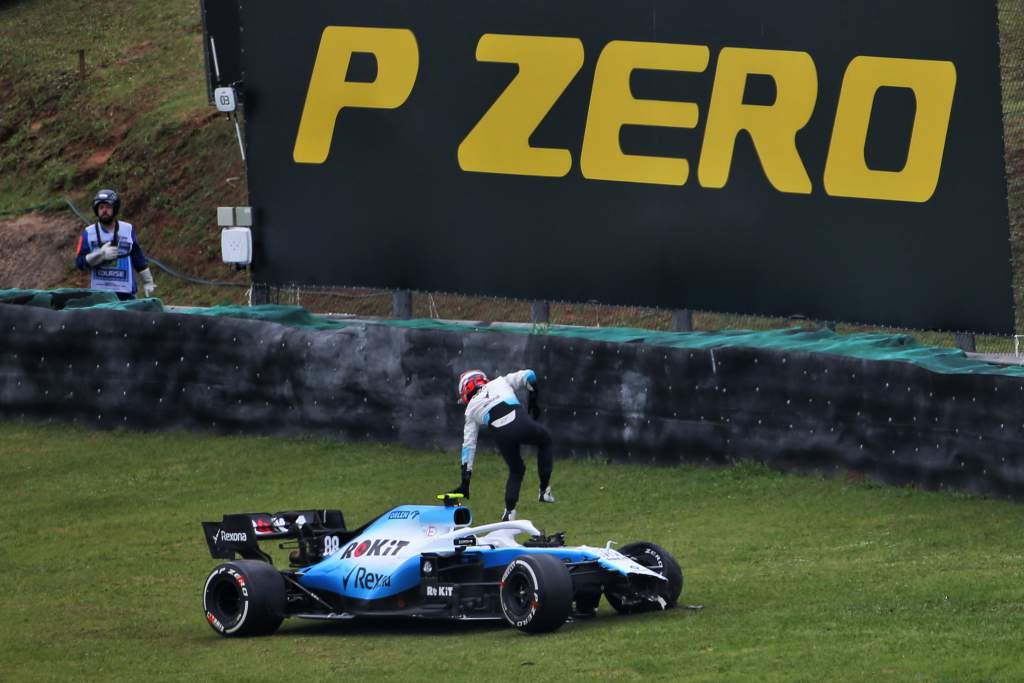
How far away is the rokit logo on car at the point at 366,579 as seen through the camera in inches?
523

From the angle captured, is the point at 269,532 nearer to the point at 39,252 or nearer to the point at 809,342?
the point at 809,342

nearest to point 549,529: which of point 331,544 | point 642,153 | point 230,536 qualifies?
point 331,544

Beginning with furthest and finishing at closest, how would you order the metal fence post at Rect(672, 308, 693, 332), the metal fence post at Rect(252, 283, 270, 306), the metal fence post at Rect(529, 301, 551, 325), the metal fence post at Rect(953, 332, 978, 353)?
the metal fence post at Rect(252, 283, 270, 306)
the metal fence post at Rect(529, 301, 551, 325)
the metal fence post at Rect(672, 308, 693, 332)
the metal fence post at Rect(953, 332, 978, 353)

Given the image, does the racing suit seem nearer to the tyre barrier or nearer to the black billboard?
the tyre barrier

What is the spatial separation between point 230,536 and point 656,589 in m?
3.41

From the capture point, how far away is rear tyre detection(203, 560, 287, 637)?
521 inches

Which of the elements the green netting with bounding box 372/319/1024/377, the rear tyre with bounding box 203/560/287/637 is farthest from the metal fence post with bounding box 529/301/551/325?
the rear tyre with bounding box 203/560/287/637

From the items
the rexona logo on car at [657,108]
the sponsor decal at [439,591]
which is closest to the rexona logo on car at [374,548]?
the sponsor decal at [439,591]

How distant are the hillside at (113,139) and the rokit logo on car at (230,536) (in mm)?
17065

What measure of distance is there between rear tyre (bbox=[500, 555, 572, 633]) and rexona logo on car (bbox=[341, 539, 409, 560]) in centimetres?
126

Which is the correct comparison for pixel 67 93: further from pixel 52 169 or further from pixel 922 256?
pixel 922 256

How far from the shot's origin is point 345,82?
22547mm

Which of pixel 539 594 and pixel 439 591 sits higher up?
pixel 539 594

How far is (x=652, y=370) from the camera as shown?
1839 cm
